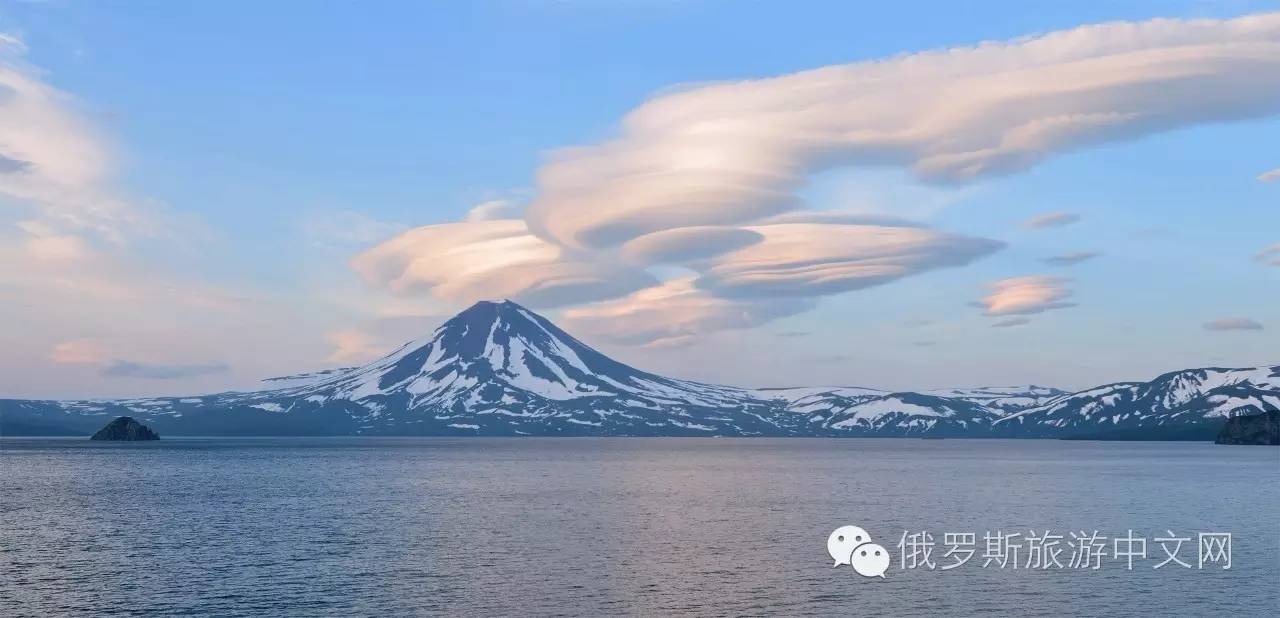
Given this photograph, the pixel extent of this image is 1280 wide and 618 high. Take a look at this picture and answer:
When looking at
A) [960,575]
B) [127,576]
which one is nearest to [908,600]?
[960,575]

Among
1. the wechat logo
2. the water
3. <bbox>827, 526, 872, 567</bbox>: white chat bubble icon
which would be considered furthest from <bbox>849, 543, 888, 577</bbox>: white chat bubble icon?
the water

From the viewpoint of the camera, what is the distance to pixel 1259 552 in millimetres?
81062

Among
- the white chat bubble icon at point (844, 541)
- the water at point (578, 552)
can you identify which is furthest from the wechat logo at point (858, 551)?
the water at point (578, 552)

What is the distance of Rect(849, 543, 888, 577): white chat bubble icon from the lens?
239 ft

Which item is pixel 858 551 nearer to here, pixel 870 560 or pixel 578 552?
pixel 870 560

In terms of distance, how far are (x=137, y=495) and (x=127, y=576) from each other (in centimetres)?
8469

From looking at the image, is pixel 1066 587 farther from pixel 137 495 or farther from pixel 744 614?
pixel 137 495

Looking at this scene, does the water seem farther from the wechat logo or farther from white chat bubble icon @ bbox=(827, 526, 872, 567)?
white chat bubble icon @ bbox=(827, 526, 872, 567)

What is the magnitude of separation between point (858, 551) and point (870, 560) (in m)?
5.47

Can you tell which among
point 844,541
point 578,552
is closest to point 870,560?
point 844,541

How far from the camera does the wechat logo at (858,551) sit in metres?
74.4

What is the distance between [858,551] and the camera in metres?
83.0

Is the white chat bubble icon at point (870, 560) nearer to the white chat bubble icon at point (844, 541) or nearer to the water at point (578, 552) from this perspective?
the white chat bubble icon at point (844, 541)

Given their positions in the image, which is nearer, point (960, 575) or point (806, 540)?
point (960, 575)
